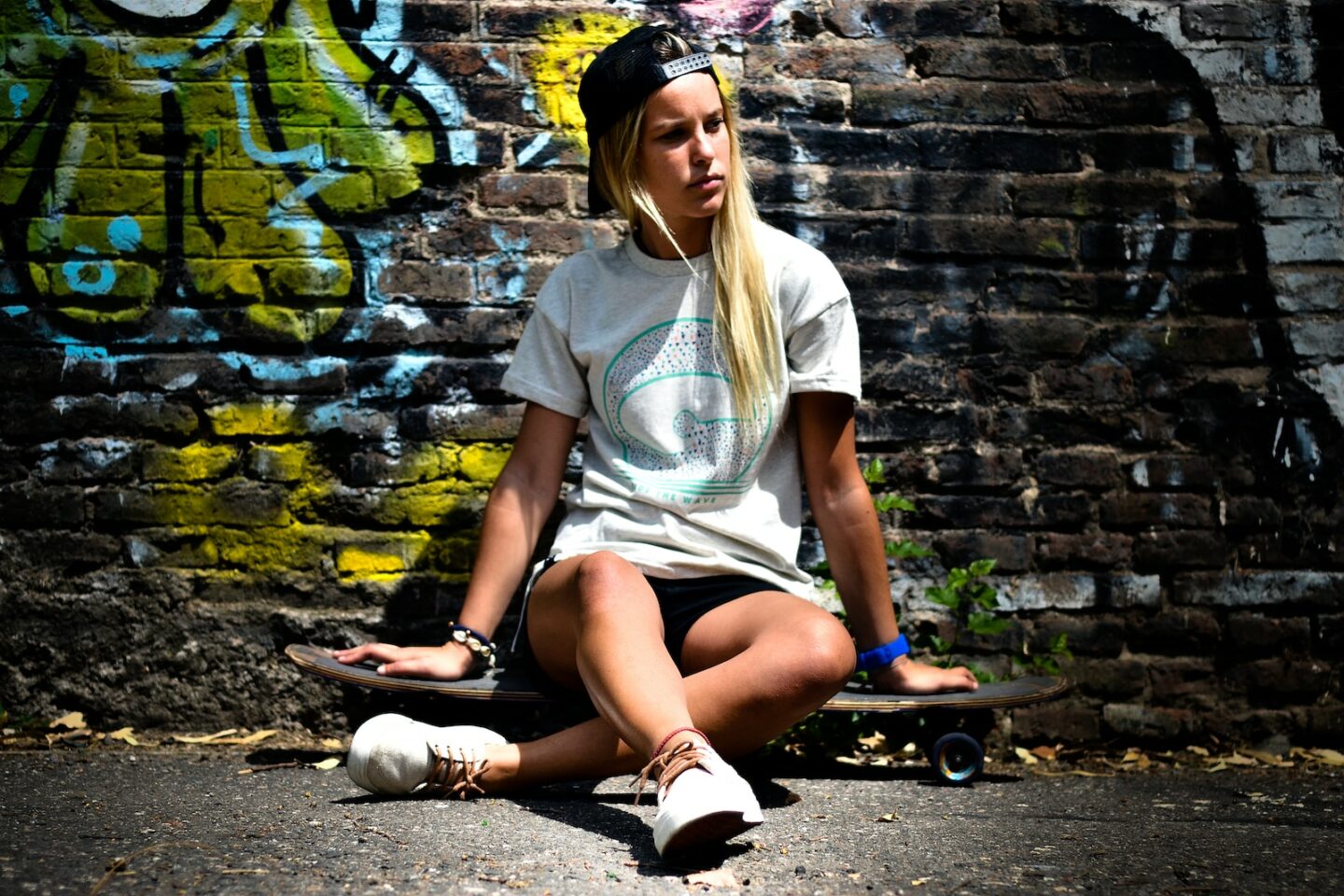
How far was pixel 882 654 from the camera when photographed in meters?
2.61

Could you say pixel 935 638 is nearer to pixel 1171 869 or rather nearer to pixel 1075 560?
pixel 1075 560

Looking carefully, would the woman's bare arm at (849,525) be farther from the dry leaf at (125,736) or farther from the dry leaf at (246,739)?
the dry leaf at (125,736)

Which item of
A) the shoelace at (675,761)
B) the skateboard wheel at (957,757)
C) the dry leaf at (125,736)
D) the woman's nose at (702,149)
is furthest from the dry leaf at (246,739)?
the woman's nose at (702,149)

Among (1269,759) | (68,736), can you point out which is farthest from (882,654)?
(68,736)

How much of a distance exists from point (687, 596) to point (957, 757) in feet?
2.46

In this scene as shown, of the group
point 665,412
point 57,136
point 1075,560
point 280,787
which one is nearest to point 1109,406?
point 1075,560

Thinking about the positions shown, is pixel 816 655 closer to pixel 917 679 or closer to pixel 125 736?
pixel 917 679

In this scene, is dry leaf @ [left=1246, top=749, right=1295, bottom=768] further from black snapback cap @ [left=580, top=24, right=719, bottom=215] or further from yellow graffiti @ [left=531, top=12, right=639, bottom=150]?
yellow graffiti @ [left=531, top=12, right=639, bottom=150]

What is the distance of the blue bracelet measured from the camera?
2613 mm

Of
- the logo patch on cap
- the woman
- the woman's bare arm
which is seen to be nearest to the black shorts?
the woman

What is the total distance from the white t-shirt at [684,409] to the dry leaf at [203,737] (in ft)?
3.45

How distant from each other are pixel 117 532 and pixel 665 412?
1.46 meters

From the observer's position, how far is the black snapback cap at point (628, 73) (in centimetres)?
247

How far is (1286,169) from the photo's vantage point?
305 centimetres
